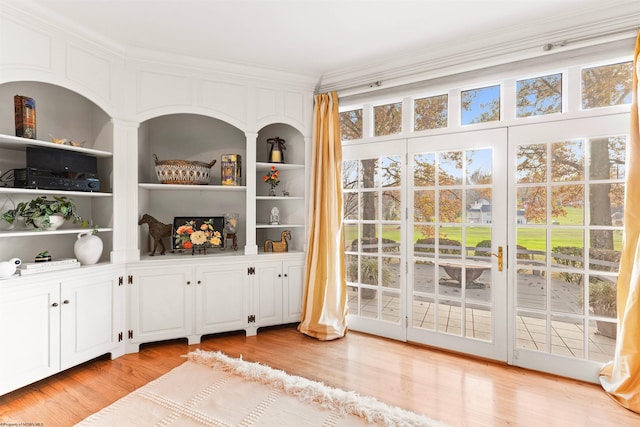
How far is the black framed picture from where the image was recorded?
3.32 meters

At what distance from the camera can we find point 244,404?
2238 mm

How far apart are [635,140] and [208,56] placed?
3446 millimetres

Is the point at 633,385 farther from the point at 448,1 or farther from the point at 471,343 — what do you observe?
the point at 448,1

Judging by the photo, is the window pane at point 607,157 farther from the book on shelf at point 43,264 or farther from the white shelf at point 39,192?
the book on shelf at point 43,264

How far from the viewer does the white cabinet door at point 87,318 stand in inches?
100

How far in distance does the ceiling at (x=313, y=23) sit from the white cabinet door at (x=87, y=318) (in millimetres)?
2007

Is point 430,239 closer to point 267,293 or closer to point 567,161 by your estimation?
point 567,161

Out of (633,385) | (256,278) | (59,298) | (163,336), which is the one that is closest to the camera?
(633,385)

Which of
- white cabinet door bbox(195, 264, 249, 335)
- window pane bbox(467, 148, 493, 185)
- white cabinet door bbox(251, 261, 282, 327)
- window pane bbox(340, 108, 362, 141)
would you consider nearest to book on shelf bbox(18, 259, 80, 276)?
white cabinet door bbox(195, 264, 249, 335)

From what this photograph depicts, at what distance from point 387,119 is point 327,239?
1.37 m

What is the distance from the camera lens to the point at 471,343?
2.97 m

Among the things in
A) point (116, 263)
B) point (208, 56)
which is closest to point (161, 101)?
point (208, 56)

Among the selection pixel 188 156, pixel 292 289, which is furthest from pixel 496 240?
pixel 188 156

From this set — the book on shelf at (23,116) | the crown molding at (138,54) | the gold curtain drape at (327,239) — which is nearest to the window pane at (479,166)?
the gold curtain drape at (327,239)
